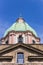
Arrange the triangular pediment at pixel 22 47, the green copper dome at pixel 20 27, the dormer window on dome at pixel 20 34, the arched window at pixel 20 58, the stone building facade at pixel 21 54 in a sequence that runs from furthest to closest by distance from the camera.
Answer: the green copper dome at pixel 20 27
the dormer window on dome at pixel 20 34
the triangular pediment at pixel 22 47
the arched window at pixel 20 58
the stone building facade at pixel 21 54

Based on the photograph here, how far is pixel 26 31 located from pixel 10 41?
4.04 metres

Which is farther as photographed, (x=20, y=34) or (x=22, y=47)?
(x=20, y=34)

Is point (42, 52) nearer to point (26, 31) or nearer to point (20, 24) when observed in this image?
point (26, 31)

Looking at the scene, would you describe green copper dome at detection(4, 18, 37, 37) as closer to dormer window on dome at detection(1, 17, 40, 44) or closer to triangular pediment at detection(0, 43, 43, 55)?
dormer window on dome at detection(1, 17, 40, 44)

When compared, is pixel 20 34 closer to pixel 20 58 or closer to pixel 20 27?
pixel 20 27

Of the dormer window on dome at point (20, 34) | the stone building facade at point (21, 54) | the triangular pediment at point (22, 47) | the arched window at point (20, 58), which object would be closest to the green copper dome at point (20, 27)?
the dormer window on dome at point (20, 34)

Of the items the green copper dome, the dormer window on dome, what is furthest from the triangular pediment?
the green copper dome

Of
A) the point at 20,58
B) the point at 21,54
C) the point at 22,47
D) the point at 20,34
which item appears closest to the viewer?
the point at 20,58

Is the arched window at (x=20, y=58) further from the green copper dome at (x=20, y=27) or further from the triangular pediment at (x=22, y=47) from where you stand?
the green copper dome at (x=20, y=27)

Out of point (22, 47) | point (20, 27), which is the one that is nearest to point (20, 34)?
point (20, 27)

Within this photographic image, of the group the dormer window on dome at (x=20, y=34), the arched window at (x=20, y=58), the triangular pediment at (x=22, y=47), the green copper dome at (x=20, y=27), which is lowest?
the arched window at (x=20, y=58)

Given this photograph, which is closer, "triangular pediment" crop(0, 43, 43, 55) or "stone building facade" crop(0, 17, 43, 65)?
"stone building facade" crop(0, 17, 43, 65)

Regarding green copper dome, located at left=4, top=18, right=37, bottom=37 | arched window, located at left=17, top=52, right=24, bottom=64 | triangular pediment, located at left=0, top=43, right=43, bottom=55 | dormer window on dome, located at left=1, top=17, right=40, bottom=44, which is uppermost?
green copper dome, located at left=4, top=18, right=37, bottom=37

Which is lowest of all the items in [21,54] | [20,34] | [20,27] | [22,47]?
[21,54]
